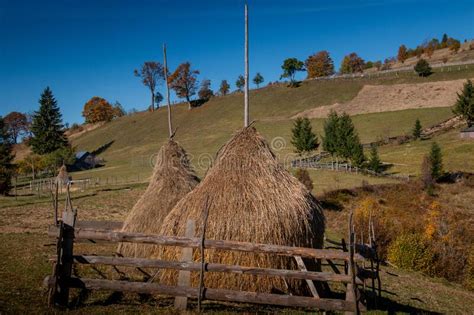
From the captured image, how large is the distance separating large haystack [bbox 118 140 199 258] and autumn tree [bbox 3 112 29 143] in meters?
128

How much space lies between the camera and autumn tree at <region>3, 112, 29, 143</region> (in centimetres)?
12512

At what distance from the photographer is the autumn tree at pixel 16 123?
12512 cm

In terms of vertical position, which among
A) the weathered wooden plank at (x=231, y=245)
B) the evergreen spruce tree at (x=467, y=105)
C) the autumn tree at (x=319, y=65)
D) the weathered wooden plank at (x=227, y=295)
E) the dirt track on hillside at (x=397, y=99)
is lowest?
the weathered wooden plank at (x=227, y=295)

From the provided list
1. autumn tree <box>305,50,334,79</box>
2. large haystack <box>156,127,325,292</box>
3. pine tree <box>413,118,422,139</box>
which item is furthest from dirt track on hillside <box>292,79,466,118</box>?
large haystack <box>156,127,325,292</box>

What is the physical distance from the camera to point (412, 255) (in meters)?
22.0

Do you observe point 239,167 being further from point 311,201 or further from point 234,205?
point 311,201

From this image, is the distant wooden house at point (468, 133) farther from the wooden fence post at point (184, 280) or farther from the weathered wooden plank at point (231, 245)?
the wooden fence post at point (184, 280)

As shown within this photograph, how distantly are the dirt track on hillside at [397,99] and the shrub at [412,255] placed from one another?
63137 millimetres

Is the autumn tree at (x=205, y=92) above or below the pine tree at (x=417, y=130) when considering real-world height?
above

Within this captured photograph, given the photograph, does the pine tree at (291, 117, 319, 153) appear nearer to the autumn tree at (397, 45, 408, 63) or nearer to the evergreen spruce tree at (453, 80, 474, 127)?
the evergreen spruce tree at (453, 80, 474, 127)

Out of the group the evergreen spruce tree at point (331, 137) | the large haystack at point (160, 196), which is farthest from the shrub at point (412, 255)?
the evergreen spruce tree at point (331, 137)

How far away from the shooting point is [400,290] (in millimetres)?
14523

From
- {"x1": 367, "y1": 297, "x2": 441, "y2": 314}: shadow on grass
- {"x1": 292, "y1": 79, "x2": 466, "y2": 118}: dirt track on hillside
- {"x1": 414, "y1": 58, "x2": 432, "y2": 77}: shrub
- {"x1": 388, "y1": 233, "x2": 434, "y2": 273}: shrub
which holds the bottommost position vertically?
{"x1": 388, "y1": 233, "x2": 434, "y2": 273}: shrub

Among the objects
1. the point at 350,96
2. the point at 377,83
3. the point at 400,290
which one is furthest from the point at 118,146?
the point at 400,290
